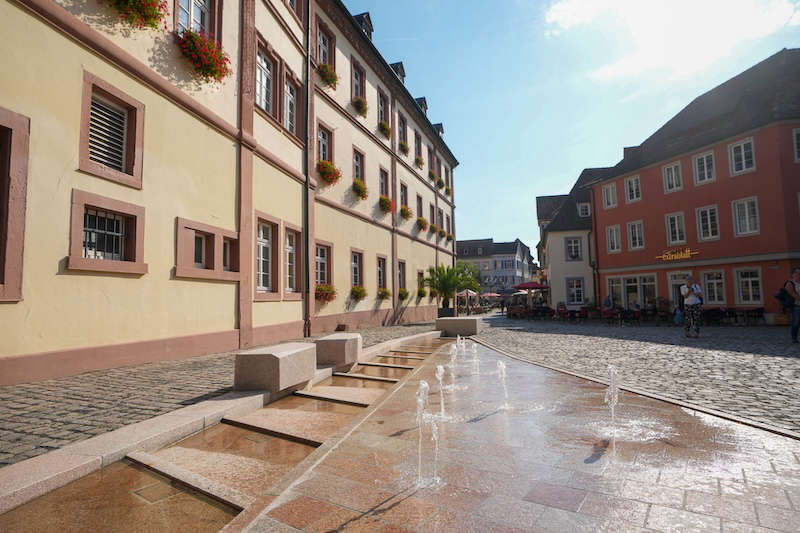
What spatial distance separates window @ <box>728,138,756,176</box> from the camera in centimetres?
1934

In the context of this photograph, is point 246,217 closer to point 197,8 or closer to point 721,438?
point 197,8

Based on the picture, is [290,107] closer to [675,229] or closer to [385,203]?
[385,203]

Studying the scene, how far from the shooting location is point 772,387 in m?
5.71

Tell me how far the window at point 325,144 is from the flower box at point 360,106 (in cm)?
267

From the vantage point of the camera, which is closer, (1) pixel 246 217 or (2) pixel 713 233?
(1) pixel 246 217

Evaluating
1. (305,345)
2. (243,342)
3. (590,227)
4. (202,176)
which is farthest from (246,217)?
(590,227)

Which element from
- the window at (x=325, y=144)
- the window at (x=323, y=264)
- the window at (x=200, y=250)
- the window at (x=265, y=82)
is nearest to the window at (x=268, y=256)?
the window at (x=200, y=250)

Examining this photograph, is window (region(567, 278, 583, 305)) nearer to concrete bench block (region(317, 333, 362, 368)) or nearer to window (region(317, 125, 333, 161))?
window (region(317, 125, 333, 161))

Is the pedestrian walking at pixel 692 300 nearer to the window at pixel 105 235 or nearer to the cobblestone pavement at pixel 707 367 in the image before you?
the cobblestone pavement at pixel 707 367

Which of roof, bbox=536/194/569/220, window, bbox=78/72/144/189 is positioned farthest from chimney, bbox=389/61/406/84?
roof, bbox=536/194/569/220

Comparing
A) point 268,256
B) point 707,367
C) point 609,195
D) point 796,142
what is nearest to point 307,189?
point 268,256

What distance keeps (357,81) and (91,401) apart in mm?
16412

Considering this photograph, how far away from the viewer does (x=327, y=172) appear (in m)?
14.5

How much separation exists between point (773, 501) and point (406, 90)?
22.8m
